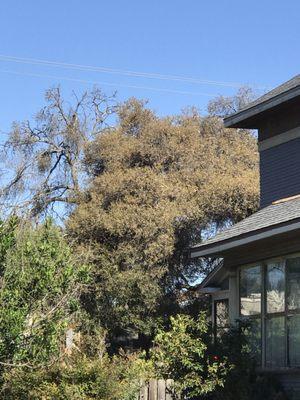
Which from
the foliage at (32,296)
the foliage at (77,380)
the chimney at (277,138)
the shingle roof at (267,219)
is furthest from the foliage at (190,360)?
the chimney at (277,138)

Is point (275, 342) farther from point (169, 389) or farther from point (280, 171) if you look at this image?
point (280, 171)

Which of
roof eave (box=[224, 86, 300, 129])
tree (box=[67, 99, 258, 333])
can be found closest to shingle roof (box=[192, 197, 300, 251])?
roof eave (box=[224, 86, 300, 129])

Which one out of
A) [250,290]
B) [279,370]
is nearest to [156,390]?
[279,370]

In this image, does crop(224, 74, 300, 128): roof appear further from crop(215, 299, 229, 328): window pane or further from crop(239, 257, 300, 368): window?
crop(215, 299, 229, 328): window pane

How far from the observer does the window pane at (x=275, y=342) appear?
39.1 feet

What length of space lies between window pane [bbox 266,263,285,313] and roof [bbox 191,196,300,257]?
87 centimetres

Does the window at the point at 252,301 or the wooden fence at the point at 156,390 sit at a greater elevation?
the window at the point at 252,301

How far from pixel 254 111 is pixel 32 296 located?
7.37m

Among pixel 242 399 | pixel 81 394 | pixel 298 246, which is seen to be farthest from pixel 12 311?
pixel 298 246

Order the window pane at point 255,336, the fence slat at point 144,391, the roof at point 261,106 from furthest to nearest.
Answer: the roof at point 261,106
the window pane at point 255,336
the fence slat at point 144,391

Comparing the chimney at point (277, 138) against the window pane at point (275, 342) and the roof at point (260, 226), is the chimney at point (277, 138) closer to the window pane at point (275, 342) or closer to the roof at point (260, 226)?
the roof at point (260, 226)

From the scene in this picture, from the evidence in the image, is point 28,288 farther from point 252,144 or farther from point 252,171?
point 252,144

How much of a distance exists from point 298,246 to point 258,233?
74cm

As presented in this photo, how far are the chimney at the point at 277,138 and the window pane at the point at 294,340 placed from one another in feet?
10.5
